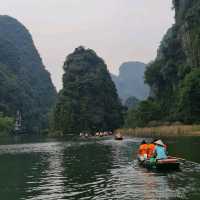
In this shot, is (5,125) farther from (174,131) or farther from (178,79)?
(174,131)

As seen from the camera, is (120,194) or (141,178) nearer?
(120,194)

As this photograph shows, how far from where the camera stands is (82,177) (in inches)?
1161

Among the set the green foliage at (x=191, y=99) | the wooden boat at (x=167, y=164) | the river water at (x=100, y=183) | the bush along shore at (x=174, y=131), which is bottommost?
the river water at (x=100, y=183)

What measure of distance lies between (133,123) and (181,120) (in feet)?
76.4

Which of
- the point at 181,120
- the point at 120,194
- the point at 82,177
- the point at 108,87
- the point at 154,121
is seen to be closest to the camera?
the point at 120,194

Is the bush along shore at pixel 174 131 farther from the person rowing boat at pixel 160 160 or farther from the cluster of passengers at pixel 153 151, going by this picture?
the person rowing boat at pixel 160 160

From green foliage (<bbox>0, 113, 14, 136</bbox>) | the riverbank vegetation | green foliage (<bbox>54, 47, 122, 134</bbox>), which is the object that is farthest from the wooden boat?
green foliage (<bbox>0, 113, 14, 136</bbox>)

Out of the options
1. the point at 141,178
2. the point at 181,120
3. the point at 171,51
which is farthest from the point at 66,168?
the point at 171,51

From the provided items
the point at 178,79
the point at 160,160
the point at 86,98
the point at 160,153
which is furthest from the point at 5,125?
the point at 160,160

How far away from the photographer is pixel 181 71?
4171 inches

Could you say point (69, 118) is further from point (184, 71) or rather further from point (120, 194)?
point (120, 194)

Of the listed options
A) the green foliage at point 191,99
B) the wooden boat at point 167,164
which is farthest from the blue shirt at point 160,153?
the green foliage at point 191,99

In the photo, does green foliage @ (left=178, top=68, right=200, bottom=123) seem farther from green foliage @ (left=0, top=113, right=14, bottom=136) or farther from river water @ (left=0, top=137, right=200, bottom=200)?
green foliage @ (left=0, top=113, right=14, bottom=136)

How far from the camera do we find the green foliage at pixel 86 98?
143 metres
